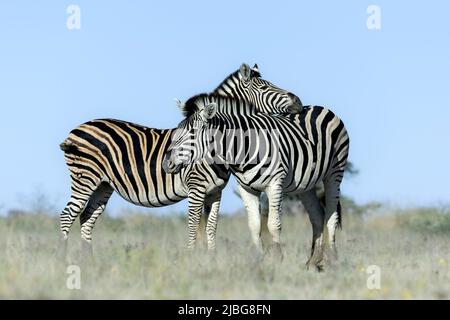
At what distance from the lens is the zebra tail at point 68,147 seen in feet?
47.5

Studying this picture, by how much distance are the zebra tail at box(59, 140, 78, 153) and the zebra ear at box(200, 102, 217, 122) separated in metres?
3.24

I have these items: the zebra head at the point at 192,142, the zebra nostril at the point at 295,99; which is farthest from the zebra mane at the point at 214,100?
the zebra nostril at the point at 295,99

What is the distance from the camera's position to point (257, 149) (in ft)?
39.8

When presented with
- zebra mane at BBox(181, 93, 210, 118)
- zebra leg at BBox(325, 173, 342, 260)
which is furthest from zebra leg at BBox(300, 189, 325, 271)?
zebra mane at BBox(181, 93, 210, 118)

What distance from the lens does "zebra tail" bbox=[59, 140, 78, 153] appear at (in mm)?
14492

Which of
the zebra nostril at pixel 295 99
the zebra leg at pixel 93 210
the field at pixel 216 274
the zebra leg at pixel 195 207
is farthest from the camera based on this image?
the zebra leg at pixel 93 210

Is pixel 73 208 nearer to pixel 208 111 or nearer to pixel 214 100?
pixel 214 100

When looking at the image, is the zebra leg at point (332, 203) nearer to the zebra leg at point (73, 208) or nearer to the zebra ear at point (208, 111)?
the zebra ear at point (208, 111)

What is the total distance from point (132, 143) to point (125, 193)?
0.85 m

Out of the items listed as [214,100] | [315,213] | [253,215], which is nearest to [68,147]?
[214,100]

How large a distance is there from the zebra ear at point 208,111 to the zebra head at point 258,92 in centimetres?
167

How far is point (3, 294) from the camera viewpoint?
9445 millimetres
